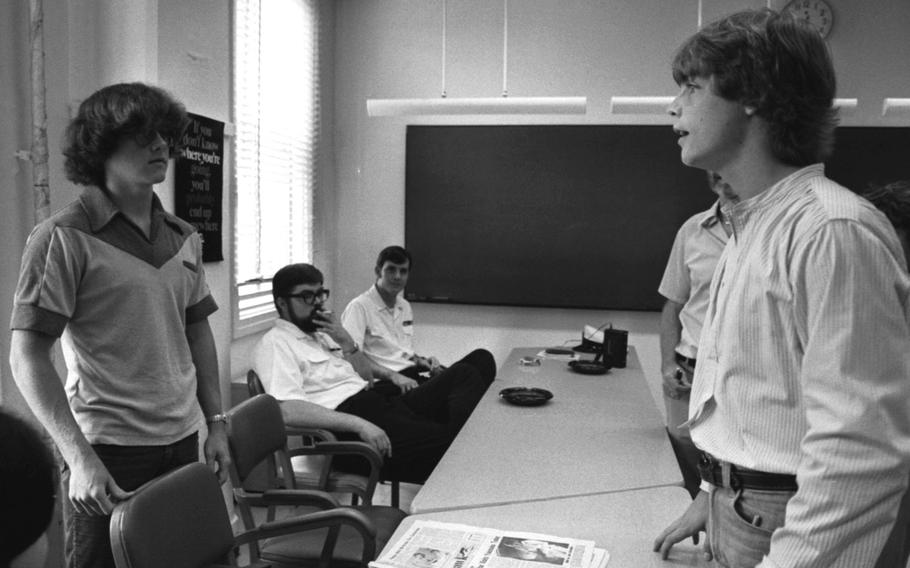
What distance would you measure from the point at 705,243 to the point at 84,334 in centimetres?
218

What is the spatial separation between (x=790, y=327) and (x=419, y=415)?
2822 mm

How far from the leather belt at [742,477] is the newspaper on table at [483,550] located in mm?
341

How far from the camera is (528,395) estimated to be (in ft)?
9.27

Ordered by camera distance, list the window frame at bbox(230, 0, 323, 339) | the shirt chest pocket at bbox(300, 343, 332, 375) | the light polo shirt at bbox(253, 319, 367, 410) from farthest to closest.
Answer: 1. the window frame at bbox(230, 0, 323, 339)
2. the shirt chest pocket at bbox(300, 343, 332, 375)
3. the light polo shirt at bbox(253, 319, 367, 410)

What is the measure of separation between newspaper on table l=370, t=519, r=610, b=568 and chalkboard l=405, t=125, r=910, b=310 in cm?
341

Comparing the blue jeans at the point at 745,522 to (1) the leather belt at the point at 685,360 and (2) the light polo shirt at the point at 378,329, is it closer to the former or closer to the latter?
(1) the leather belt at the point at 685,360

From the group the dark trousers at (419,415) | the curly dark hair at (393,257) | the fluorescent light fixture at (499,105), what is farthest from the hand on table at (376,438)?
the fluorescent light fixture at (499,105)

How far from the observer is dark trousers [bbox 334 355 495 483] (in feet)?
9.71

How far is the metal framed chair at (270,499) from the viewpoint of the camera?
81.5 inches

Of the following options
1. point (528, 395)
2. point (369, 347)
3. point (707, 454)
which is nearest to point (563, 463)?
point (528, 395)

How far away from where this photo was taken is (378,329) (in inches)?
166

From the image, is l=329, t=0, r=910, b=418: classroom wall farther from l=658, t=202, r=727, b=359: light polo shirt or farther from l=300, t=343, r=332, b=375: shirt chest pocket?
l=658, t=202, r=727, b=359: light polo shirt

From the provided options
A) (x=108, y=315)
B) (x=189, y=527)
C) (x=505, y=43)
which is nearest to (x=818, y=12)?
(x=505, y=43)

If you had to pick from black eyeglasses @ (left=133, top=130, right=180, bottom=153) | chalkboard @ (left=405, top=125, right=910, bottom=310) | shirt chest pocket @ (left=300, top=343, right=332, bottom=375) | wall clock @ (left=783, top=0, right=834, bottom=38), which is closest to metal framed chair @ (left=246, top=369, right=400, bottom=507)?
shirt chest pocket @ (left=300, top=343, right=332, bottom=375)
